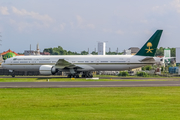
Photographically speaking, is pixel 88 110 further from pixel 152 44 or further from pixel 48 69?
pixel 48 69

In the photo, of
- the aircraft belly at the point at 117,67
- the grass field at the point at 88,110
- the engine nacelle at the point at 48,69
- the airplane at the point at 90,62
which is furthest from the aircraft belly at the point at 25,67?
the grass field at the point at 88,110

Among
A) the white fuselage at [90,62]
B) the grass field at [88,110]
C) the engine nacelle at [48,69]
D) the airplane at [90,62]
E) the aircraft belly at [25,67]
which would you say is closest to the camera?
the grass field at [88,110]

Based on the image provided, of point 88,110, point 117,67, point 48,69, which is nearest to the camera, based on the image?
point 88,110

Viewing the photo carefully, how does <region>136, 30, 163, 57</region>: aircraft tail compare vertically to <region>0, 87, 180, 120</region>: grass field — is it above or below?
above

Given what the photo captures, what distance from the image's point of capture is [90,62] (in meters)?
48.3

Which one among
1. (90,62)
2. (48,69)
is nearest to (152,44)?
(90,62)

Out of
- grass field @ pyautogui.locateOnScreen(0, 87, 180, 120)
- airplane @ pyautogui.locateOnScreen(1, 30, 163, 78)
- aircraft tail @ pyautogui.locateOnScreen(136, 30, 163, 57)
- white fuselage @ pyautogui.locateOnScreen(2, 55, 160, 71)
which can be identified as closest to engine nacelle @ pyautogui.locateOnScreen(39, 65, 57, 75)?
airplane @ pyautogui.locateOnScreen(1, 30, 163, 78)

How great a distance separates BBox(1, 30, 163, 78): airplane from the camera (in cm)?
4516

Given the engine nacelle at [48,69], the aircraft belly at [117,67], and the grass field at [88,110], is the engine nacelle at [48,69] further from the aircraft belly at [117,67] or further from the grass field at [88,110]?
the grass field at [88,110]

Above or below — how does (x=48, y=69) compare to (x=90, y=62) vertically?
below

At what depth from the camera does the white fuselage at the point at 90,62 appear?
45.9 meters

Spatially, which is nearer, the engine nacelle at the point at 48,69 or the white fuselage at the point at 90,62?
the white fuselage at the point at 90,62

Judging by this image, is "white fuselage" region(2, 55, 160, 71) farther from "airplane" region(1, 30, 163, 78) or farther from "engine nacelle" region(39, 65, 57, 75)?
"engine nacelle" region(39, 65, 57, 75)

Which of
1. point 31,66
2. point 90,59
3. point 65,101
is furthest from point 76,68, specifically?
point 65,101
